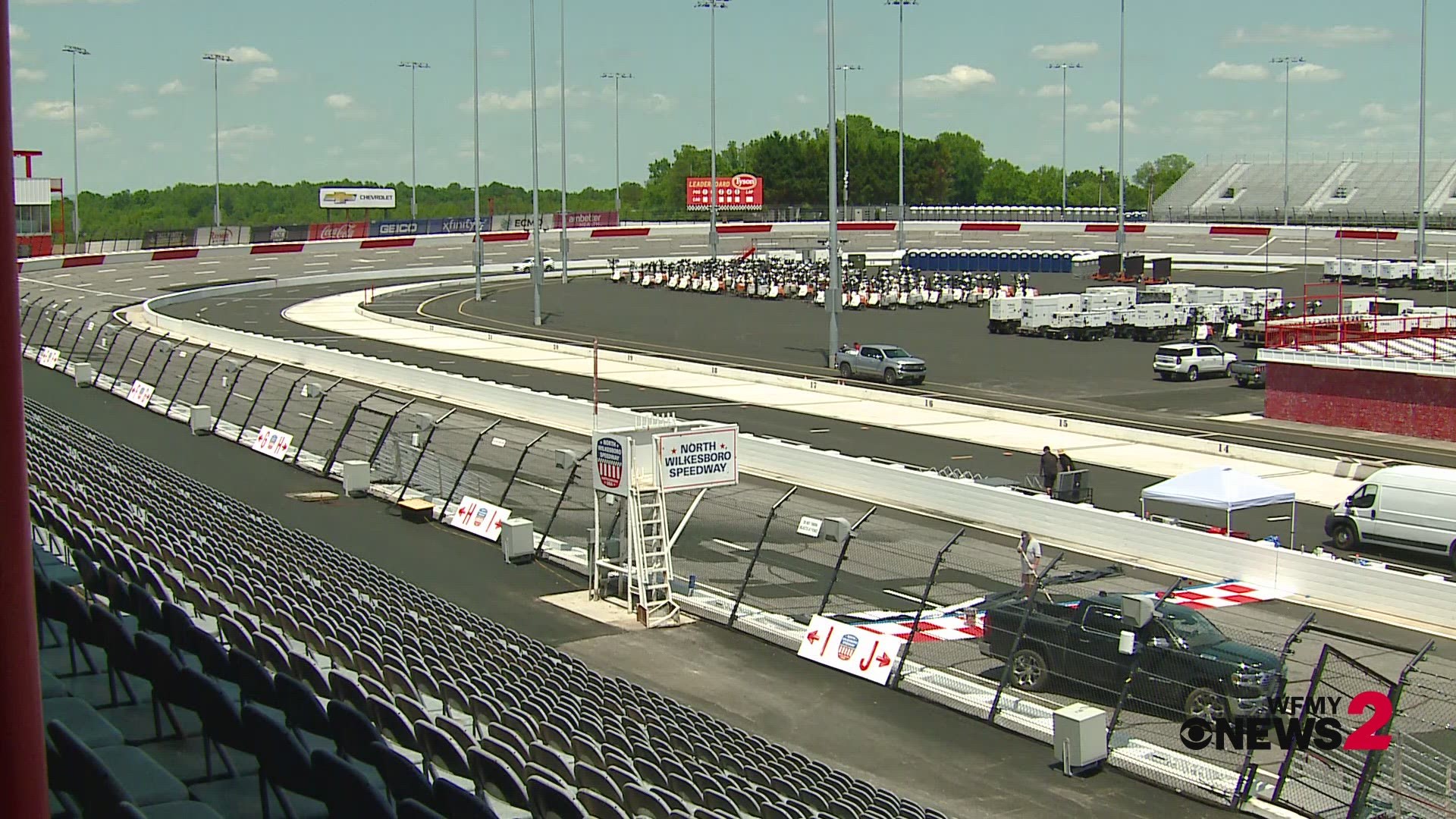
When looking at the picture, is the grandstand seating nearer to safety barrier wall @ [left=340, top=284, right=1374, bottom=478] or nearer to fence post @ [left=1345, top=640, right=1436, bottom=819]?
fence post @ [left=1345, top=640, right=1436, bottom=819]

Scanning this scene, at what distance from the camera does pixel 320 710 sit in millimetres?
8297

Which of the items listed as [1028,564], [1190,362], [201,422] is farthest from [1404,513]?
[201,422]

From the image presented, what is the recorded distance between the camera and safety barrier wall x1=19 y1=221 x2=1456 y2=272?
346ft

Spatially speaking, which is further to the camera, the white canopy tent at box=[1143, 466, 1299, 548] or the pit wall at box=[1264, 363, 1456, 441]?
the pit wall at box=[1264, 363, 1456, 441]

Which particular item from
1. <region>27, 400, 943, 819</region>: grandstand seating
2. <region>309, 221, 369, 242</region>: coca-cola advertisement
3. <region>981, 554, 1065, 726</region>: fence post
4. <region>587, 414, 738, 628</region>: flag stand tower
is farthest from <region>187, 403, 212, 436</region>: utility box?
<region>309, 221, 369, 242</region>: coca-cola advertisement

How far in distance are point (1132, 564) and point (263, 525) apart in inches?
582

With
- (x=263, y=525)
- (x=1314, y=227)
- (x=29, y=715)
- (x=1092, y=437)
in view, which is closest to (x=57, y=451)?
(x=263, y=525)

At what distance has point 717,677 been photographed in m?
18.7

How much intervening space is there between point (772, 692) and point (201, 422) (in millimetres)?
24056

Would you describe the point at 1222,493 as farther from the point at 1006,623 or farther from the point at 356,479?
the point at 356,479

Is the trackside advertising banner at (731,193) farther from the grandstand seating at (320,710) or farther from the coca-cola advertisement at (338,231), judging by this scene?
the grandstand seating at (320,710)

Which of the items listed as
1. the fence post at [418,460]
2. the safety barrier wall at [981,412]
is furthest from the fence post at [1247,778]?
the safety barrier wall at [981,412]

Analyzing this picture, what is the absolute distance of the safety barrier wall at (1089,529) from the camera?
70.5 feet

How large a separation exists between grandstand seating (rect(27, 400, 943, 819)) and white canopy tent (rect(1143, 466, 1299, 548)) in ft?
44.2
